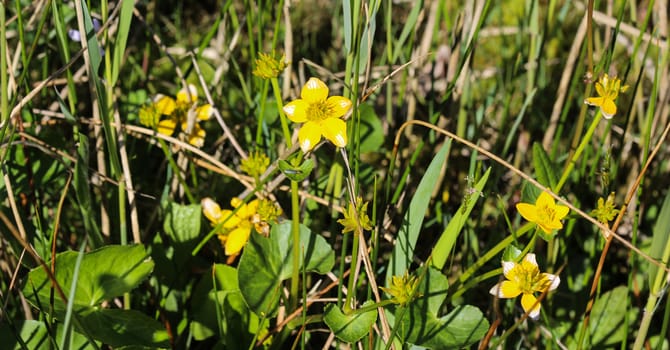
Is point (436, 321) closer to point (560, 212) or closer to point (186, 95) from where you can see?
point (560, 212)

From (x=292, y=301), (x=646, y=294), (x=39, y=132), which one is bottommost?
(x=646, y=294)

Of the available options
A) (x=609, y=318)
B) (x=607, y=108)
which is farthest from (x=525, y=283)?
(x=609, y=318)

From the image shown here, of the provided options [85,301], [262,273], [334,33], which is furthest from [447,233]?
[334,33]

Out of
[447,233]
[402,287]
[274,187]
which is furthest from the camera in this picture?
[274,187]

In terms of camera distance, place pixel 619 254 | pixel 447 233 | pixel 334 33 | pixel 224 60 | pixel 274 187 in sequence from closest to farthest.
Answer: pixel 447 233 → pixel 274 187 → pixel 224 60 → pixel 619 254 → pixel 334 33

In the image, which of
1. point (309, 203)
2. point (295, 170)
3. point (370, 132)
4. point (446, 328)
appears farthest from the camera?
point (370, 132)

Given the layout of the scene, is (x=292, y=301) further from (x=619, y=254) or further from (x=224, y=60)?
(x=619, y=254)
